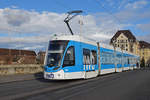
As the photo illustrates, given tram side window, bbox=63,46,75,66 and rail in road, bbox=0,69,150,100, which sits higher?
tram side window, bbox=63,46,75,66

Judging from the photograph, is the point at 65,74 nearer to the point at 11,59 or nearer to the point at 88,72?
the point at 88,72

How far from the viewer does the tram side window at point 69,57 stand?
1426 centimetres

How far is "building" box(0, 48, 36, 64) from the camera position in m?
22.0

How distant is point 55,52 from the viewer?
14.3 meters

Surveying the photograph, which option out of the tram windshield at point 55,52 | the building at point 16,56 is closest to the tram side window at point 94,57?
the tram windshield at point 55,52

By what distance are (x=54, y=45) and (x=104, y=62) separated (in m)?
8.38

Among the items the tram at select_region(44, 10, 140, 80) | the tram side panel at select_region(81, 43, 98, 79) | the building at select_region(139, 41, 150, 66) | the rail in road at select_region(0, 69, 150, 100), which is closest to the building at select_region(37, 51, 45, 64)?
the tram side panel at select_region(81, 43, 98, 79)

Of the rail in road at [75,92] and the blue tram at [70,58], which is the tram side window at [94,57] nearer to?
the blue tram at [70,58]

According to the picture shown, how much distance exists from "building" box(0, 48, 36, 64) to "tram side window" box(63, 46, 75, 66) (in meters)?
9.94

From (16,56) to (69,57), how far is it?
10.6 meters

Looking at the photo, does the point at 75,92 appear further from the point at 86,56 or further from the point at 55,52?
the point at 86,56

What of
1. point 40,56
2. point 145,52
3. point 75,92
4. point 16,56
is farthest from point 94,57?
point 145,52

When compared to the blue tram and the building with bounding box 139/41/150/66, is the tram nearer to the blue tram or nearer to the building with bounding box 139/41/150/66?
the blue tram

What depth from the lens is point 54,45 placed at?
1476 cm
